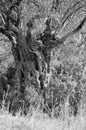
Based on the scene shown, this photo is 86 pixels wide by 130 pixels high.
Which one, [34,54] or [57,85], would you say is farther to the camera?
[57,85]

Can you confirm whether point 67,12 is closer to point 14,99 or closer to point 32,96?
point 32,96

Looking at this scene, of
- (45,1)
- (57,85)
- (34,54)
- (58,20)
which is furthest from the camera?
(57,85)

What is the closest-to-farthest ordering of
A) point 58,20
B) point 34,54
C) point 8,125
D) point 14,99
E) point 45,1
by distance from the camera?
point 8,125
point 45,1
point 58,20
point 34,54
point 14,99

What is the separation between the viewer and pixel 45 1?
585 cm

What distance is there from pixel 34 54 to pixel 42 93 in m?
1.26

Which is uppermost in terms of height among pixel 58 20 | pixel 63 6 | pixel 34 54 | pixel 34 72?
pixel 63 6

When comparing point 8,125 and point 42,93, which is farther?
point 42,93

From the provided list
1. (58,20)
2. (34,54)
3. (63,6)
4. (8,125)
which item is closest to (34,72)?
(34,54)

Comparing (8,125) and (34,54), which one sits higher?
(34,54)

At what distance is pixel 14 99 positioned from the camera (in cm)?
729

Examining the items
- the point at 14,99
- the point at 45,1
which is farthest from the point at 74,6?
the point at 14,99

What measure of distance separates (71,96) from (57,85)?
2.48 feet

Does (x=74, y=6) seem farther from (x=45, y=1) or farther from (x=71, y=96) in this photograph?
(x=71, y=96)

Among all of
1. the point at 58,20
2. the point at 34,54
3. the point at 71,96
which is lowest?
the point at 71,96
